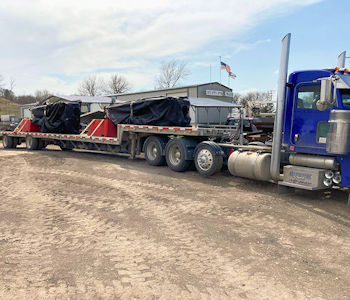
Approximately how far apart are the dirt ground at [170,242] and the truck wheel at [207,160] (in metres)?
0.77

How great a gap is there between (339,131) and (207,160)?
3696 mm

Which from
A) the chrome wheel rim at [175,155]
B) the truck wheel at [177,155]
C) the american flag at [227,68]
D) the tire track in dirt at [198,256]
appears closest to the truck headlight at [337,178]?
the tire track in dirt at [198,256]

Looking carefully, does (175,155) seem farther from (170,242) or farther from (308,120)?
(170,242)

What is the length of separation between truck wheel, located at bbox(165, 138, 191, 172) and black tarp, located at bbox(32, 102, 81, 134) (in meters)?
6.87

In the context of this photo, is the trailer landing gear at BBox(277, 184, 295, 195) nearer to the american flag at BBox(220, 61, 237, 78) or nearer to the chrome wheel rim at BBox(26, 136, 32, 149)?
the chrome wheel rim at BBox(26, 136, 32, 149)

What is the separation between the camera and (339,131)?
5.98 metres

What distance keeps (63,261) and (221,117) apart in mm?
28203

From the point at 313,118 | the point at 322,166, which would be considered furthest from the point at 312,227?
the point at 313,118

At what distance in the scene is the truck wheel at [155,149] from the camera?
10656 mm

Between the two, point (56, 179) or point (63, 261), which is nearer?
point (63, 261)

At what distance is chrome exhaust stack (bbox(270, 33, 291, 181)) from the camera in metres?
6.83

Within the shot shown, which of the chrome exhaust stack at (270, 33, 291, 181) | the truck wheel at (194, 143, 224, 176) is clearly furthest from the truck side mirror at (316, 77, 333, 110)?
the truck wheel at (194, 143, 224, 176)

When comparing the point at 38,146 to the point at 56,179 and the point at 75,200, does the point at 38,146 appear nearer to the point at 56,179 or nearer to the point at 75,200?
the point at 56,179

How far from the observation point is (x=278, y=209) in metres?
6.20
